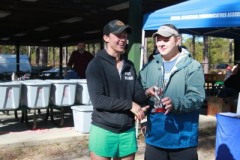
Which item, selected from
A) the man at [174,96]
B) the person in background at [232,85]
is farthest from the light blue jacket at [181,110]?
the person in background at [232,85]

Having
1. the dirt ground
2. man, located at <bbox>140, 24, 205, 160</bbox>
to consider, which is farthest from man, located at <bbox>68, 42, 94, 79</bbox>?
man, located at <bbox>140, 24, 205, 160</bbox>

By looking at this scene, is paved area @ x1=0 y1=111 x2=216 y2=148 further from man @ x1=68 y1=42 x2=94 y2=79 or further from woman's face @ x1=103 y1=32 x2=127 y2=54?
woman's face @ x1=103 y1=32 x2=127 y2=54

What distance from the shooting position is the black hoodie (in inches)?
105

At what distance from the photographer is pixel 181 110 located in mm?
2615

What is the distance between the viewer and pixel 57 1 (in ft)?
33.7

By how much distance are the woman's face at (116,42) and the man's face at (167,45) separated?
271mm

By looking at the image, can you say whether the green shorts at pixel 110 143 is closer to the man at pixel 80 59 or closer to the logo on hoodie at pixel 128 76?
the logo on hoodie at pixel 128 76

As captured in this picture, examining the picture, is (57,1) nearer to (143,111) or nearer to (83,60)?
(83,60)

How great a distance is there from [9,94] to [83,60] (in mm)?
2505

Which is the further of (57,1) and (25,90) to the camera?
(57,1)

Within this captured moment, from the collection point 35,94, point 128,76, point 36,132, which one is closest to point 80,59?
point 35,94

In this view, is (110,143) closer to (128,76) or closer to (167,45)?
(128,76)

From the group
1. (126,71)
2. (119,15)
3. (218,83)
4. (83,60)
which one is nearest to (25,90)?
(83,60)

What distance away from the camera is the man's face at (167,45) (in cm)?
270
